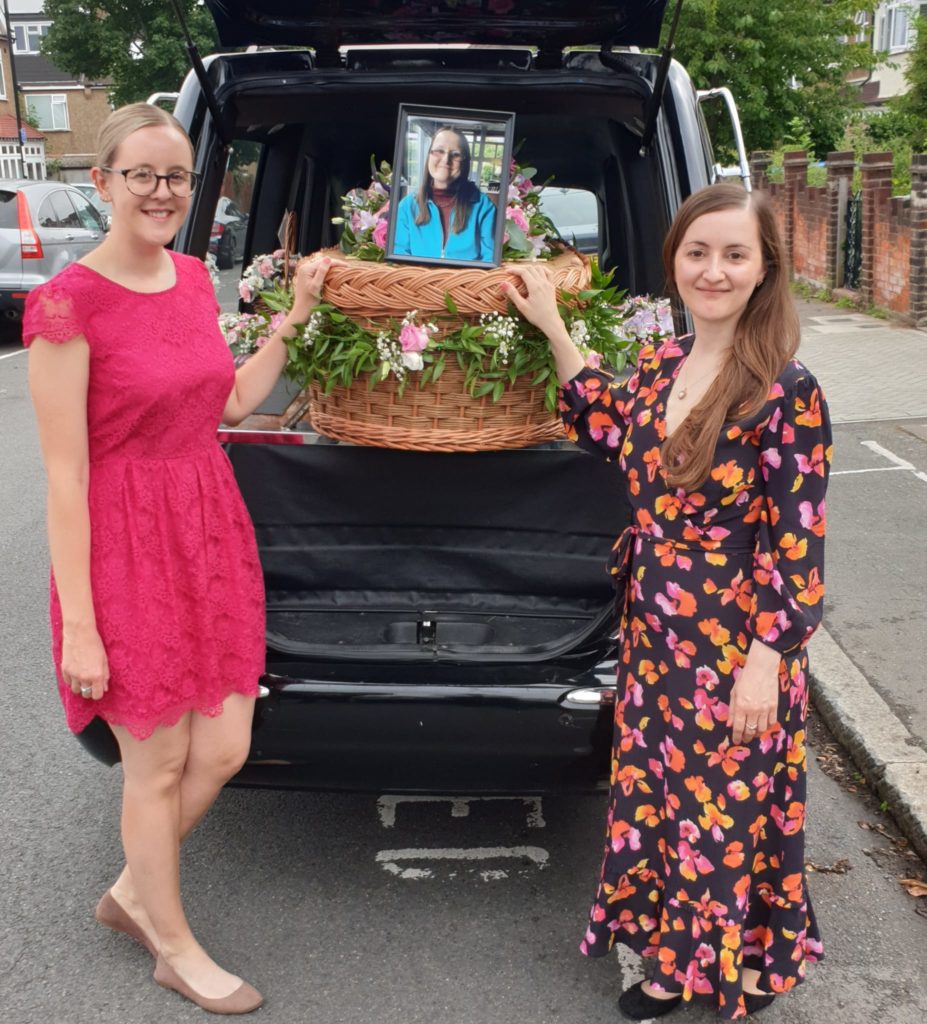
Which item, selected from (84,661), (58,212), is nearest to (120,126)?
(84,661)

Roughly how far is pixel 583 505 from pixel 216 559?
3.56 ft

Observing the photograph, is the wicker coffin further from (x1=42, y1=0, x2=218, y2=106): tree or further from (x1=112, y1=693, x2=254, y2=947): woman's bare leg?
(x1=42, y1=0, x2=218, y2=106): tree

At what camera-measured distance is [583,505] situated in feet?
11.0

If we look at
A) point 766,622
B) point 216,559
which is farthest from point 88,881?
point 766,622

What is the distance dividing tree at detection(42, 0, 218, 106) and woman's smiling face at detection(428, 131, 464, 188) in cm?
3460

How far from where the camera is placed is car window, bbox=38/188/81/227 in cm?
1423

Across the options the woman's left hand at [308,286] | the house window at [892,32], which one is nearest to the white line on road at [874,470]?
the woman's left hand at [308,286]

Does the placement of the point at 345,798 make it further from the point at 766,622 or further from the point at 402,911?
the point at 766,622

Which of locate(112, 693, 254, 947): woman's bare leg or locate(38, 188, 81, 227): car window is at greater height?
locate(38, 188, 81, 227): car window

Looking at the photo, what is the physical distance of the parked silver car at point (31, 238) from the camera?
43.9 feet

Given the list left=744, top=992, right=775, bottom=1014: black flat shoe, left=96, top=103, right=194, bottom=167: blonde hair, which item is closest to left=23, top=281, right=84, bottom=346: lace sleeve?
left=96, top=103, right=194, bottom=167: blonde hair

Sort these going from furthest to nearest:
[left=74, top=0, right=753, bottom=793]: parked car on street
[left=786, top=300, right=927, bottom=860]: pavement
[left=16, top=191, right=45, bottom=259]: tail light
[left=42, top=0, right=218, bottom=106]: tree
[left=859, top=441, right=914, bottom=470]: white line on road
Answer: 1. [left=42, top=0, right=218, bottom=106]: tree
2. [left=16, top=191, right=45, bottom=259]: tail light
3. [left=859, top=441, right=914, bottom=470]: white line on road
4. [left=786, top=300, right=927, bottom=860]: pavement
5. [left=74, top=0, right=753, bottom=793]: parked car on street

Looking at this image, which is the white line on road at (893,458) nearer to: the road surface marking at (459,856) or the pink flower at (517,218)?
the road surface marking at (459,856)

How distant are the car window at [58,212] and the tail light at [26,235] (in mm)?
302
